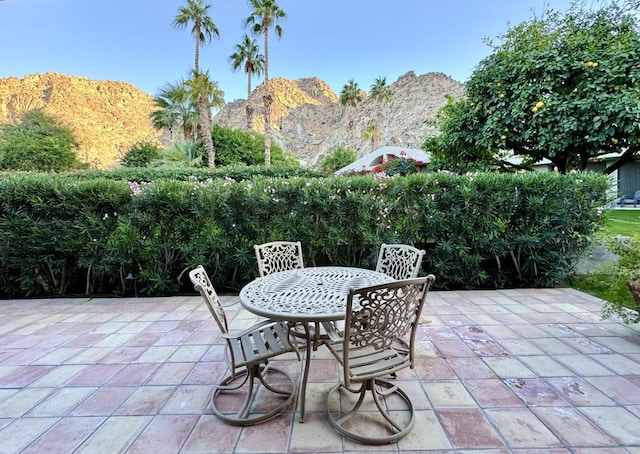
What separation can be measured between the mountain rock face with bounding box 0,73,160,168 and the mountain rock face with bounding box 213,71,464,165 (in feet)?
45.3

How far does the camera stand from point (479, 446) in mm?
1430

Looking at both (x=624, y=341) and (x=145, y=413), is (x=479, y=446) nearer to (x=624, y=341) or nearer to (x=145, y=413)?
(x=145, y=413)

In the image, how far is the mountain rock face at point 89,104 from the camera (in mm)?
48719

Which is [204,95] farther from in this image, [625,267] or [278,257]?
[625,267]

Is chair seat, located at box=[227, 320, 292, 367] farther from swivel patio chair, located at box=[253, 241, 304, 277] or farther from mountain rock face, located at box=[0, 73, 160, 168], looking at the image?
mountain rock face, located at box=[0, 73, 160, 168]

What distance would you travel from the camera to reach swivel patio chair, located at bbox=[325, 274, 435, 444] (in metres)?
1.39

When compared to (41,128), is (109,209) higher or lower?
lower

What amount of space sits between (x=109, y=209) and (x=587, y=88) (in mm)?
6621

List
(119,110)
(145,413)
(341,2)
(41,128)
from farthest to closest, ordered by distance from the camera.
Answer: (119,110) < (41,128) < (341,2) < (145,413)

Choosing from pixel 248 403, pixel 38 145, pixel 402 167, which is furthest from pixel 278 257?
pixel 38 145

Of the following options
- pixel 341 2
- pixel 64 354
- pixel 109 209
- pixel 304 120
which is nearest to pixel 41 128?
pixel 341 2

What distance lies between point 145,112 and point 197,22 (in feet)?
159

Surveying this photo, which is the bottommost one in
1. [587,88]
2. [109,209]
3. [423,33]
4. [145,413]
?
[145,413]

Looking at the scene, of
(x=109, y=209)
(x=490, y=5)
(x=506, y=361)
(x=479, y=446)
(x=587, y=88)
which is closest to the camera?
(x=479, y=446)
